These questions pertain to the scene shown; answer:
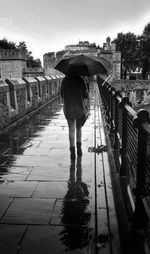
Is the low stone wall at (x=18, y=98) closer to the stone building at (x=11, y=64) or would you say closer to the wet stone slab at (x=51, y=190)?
the wet stone slab at (x=51, y=190)

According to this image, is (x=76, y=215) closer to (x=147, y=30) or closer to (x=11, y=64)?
(x=11, y=64)

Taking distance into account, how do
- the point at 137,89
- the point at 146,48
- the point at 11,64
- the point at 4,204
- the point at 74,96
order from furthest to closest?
the point at 146,48 < the point at 137,89 < the point at 11,64 < the point at 74,96 < the point at 4,204

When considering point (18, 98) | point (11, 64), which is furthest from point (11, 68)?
point (18, 98)

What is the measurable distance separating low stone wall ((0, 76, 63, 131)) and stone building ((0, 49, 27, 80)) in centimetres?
3122

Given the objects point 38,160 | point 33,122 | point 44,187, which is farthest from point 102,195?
point 33,122

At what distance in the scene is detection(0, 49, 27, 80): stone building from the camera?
43.4m

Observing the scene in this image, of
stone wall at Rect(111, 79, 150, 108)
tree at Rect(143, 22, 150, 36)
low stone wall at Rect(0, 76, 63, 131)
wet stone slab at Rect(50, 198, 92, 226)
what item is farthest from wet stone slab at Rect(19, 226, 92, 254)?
tree at Rect(143, 22, 150, 36)

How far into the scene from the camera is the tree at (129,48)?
59.0m

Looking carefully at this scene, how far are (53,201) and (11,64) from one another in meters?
42.4

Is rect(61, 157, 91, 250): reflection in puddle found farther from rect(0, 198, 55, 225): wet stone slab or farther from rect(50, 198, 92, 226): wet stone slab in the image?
rect(0, 198, 55, 225): wet stone slab

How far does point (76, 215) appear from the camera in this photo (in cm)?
322

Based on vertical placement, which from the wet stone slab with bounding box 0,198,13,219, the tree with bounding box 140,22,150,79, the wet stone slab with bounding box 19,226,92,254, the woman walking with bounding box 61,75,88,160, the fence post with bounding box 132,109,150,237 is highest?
the tree with bounding box 140,22,150,79

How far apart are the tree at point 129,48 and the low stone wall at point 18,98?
159ft

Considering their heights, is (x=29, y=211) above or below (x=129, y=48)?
below
